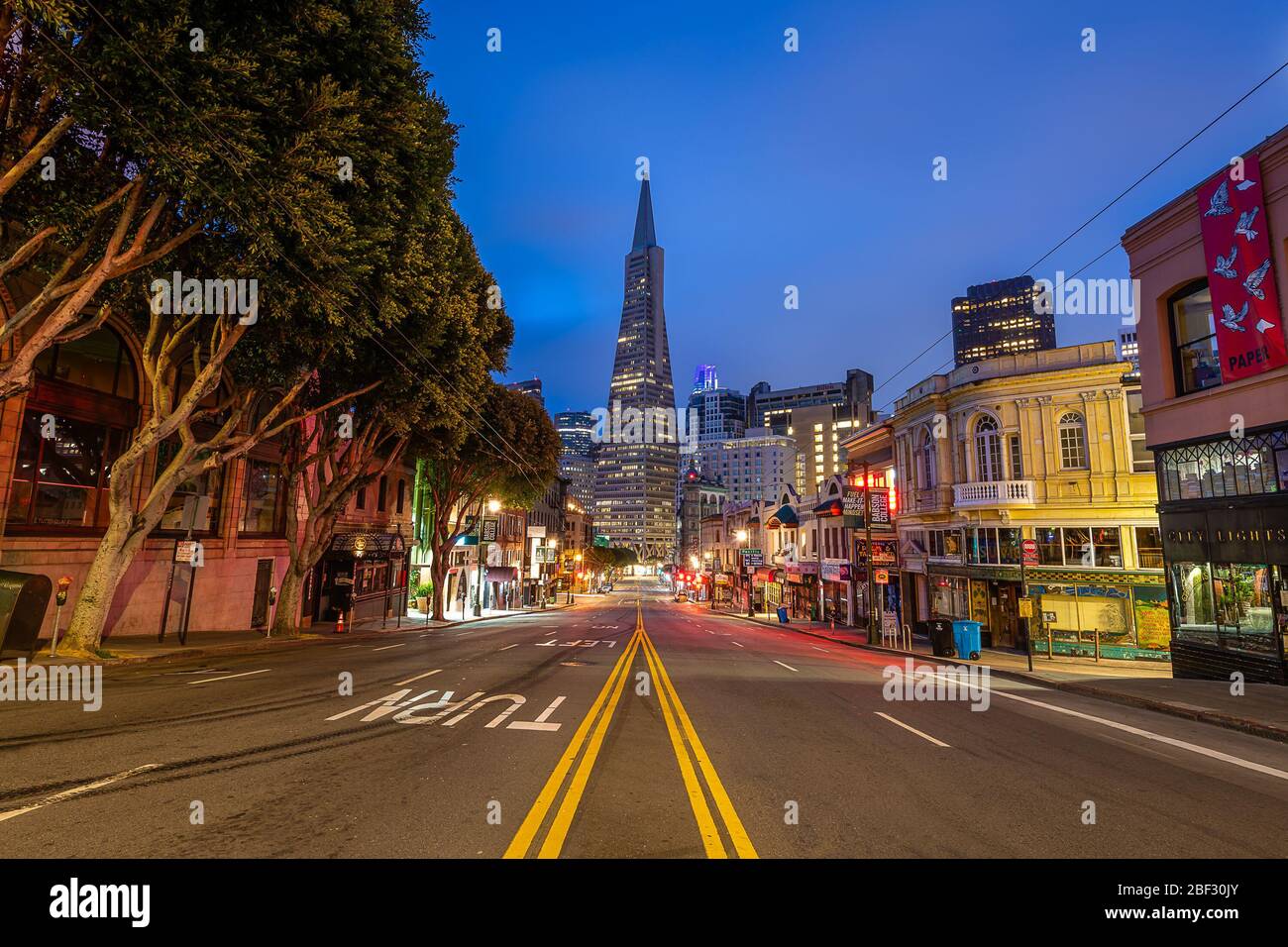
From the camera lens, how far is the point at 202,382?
44.5 ft

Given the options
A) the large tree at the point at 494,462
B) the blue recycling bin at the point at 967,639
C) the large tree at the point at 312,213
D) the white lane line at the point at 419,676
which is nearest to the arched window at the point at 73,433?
the large tree at the point at 312,213

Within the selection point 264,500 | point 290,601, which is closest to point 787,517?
point 290,601

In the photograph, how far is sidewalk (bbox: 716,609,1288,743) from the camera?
10203 mm

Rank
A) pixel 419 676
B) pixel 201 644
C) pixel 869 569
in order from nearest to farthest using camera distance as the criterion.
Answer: pixel 419 676 → pixel 201 644 → pixel 869 569

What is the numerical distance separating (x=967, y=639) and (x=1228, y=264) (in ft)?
42.9

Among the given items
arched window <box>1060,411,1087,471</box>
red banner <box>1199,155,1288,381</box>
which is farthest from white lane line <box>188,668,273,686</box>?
arched window <box>1060,411,1087,471</box>

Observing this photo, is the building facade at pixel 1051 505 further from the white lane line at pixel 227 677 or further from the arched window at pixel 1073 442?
the white lane line at pixel 227 677

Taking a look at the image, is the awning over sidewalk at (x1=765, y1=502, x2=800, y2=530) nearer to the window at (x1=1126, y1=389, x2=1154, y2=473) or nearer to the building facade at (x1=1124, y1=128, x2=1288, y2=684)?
the window at (x1=1126, y1=389, x2=1154, y2=473)

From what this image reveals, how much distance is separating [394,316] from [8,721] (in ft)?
31.7

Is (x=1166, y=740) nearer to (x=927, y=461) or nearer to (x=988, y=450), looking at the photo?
(x=988, y=450)

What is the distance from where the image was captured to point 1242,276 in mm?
13594

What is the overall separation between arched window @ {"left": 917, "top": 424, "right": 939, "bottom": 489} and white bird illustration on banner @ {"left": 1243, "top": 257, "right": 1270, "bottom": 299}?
13288mm

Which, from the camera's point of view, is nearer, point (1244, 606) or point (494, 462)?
point (1244, 606)
